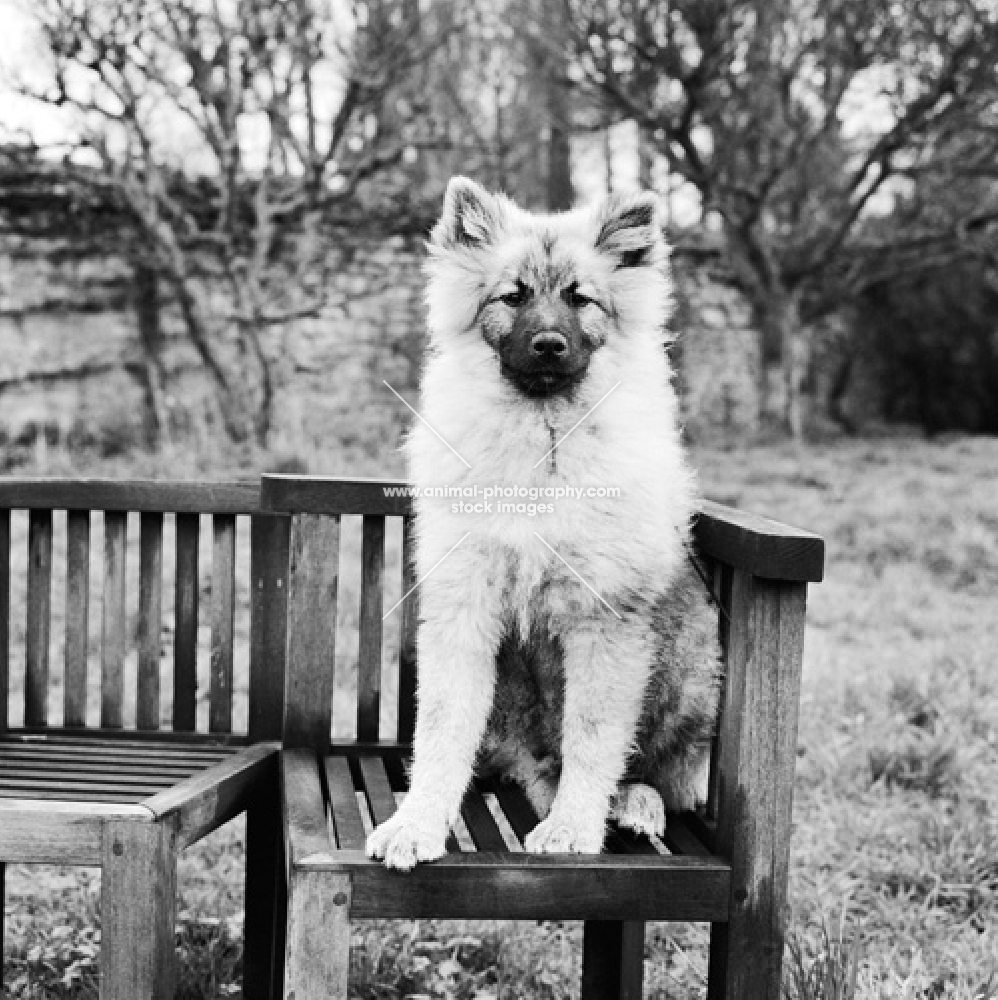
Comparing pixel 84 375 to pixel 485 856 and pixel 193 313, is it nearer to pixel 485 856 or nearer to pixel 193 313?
pixel 193 313

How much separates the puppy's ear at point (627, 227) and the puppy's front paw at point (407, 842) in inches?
44.0

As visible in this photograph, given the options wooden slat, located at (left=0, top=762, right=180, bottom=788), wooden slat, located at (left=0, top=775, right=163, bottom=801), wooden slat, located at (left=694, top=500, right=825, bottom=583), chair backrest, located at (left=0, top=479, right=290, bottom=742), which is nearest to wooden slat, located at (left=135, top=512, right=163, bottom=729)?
chair backrest, located at (left=0, top=479, right=290, bottom=742)

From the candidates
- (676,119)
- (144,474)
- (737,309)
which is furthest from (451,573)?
(737,309)

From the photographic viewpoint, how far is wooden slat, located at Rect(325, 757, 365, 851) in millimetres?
2160

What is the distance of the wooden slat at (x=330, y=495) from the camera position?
2809mm

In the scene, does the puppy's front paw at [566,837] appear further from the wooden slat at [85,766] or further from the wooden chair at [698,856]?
the wooden slat at [85,766]

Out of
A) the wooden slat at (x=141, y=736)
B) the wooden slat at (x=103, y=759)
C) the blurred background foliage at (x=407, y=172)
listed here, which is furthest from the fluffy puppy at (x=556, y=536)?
the blurred background foliage at (x=407, y=172)

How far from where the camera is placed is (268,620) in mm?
Result: 3021

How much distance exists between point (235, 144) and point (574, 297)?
7712 millimetres

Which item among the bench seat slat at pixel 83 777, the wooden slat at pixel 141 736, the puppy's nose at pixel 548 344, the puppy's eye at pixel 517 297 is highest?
the puppy's eye at pixel 517 297

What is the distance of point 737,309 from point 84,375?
23.0ft

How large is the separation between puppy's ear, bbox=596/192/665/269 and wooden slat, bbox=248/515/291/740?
1126 millimetres

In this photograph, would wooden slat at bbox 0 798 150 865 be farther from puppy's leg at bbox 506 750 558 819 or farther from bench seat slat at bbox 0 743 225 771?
puppy's leg at bbox 506 750 558 819

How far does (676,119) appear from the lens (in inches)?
473
